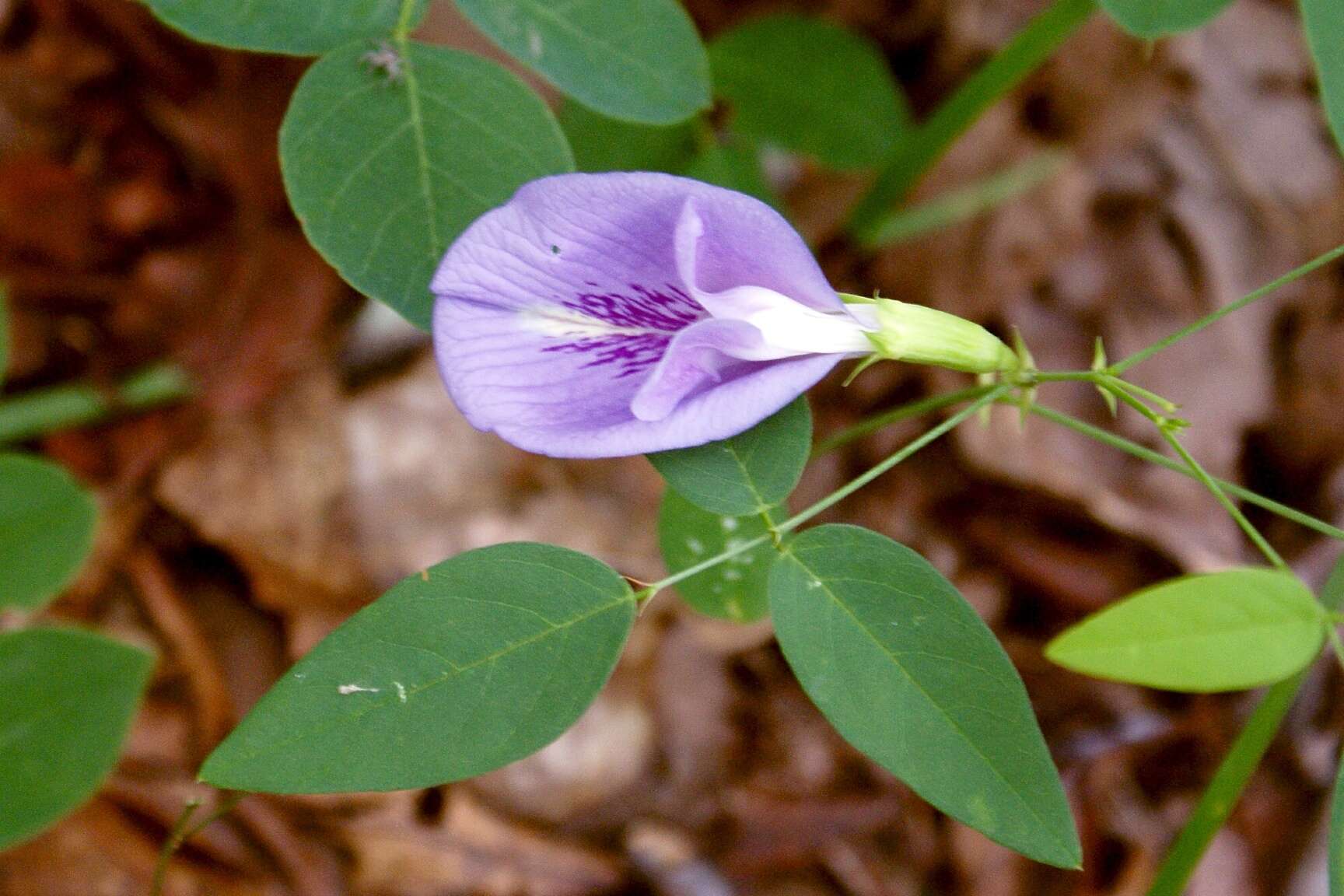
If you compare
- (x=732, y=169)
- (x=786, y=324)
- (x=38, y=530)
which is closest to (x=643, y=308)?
(x=786, y=324)

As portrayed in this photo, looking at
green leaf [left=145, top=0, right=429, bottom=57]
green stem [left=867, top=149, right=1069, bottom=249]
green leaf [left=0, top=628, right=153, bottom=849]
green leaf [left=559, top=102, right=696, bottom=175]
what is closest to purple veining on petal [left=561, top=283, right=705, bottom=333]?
green leaf [left=145, top=0, right=429, bottom=57]

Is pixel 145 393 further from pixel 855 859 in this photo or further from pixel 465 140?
pixel 855 859

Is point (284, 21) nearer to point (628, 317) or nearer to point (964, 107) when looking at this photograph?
point (628, 317)

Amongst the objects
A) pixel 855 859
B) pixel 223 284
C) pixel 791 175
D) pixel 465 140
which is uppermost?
pixel 465 140

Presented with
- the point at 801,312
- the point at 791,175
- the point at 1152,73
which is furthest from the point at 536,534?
the point at 1152,73

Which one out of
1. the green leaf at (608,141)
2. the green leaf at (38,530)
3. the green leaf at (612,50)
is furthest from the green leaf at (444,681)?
the green leaf at (608,141)
